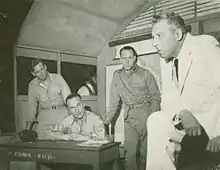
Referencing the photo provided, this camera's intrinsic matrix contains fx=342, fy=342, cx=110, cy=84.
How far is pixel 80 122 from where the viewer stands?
79.0 inches

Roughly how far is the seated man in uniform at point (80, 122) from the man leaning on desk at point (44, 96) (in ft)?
0.16

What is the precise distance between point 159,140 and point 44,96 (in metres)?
0.76

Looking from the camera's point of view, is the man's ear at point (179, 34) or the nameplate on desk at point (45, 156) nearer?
the man's ear at point (179, 34)

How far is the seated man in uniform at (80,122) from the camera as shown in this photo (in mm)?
1980

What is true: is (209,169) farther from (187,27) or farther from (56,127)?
(56,127)

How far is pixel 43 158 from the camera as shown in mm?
1966

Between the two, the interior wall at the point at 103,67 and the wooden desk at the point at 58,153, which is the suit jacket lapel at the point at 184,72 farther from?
the wooden desk at the point at 58,153

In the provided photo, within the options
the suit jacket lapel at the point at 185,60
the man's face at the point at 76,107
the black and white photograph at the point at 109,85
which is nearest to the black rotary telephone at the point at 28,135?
the black and white photograph at the point at 109,85

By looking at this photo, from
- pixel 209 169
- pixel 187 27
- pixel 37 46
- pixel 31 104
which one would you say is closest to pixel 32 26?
pixel 37 46

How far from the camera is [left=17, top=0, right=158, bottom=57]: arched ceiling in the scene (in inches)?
78.4

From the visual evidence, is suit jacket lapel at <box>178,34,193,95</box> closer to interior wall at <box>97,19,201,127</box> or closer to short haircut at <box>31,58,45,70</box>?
interior wall at <box>97,19,201,127</box>

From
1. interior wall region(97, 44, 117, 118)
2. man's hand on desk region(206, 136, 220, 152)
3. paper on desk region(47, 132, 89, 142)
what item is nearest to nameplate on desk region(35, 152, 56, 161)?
paper on desk region(47, 132, 89, 142)

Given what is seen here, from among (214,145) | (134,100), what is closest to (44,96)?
(134,100)

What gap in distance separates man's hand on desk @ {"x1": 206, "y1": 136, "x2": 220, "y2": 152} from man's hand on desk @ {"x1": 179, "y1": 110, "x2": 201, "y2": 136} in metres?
0.07
